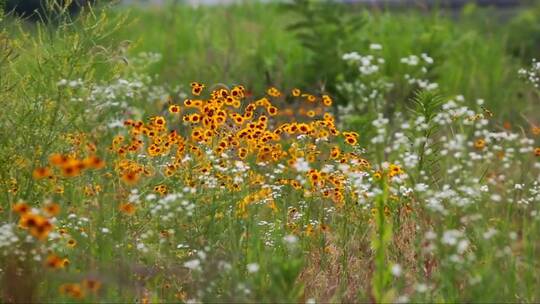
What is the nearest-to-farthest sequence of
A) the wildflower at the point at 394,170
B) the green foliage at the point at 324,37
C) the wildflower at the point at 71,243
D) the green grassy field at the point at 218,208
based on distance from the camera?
the green grassy field at the point at 218,208
the wildflower at the point at 71,243
the wildflower at the point at 394,170
the green foliage at the point at 324,37

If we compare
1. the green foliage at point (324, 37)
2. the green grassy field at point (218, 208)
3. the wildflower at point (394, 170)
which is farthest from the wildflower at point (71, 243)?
the green foliage at point (324, 37)

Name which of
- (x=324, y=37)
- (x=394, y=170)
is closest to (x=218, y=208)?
(x=394, y=170)

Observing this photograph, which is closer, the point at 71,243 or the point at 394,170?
the point at 71,243

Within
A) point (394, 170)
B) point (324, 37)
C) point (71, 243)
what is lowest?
point (71, 243)

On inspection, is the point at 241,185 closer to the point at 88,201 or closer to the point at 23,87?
the point at 88,201

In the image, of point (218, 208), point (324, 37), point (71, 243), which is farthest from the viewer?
point (324, 37)

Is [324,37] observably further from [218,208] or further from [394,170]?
[218,208]

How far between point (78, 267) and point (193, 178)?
3.28 ft

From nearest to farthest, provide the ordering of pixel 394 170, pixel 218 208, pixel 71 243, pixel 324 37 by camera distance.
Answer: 1. pixel 71 243
2. pixel 218 208
3. pixel 394 170
4. pixel 324 37

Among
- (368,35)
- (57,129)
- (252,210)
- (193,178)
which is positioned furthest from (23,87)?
(368,35)

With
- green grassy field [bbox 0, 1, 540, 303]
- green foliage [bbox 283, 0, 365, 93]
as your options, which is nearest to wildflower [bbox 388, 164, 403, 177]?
green grassy field [bbox 0, 1, 540, 303]

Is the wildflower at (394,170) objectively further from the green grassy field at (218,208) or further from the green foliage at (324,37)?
the green foliage at (324,37)

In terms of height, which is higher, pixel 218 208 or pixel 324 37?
pixel 324 37

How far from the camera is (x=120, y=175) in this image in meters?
4.53
